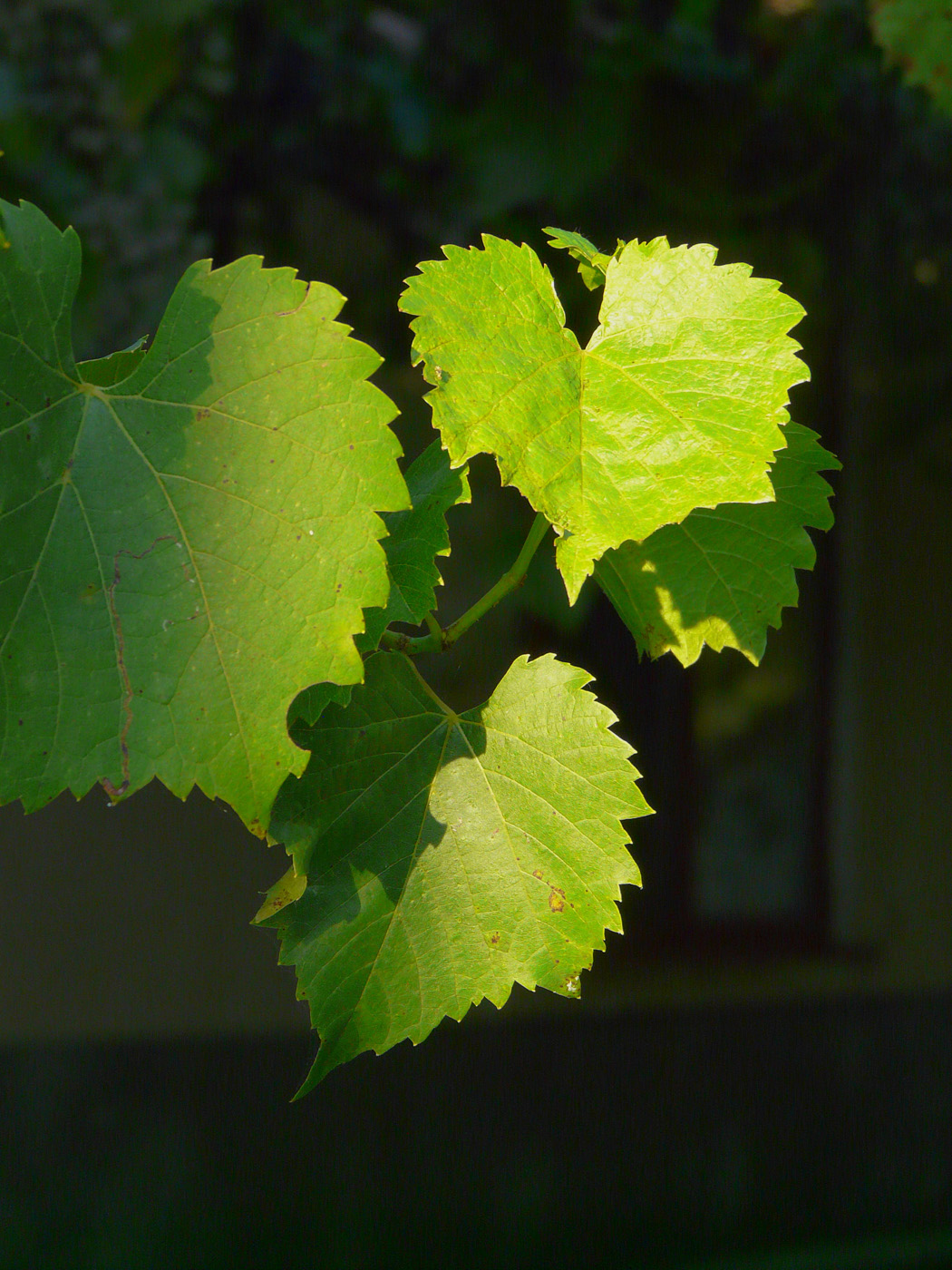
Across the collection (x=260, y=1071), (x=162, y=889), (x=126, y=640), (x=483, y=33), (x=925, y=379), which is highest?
(x=483, y=33)

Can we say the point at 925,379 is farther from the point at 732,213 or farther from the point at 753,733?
the point at 753,733

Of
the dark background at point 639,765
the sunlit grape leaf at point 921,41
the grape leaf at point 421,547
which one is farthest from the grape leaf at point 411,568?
the dark background at point 639,765

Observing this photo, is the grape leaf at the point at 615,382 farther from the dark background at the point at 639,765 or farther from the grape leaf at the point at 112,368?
the dark background at the point at 639,765

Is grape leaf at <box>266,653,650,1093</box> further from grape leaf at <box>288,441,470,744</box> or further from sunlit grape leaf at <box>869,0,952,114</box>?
sunlit grape leaf at <box>869,0,952,114</box>

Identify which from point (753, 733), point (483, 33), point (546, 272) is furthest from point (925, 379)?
point (546, 272)

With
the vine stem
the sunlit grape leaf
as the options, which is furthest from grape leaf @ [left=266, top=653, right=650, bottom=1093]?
the sunlit grape leaf
